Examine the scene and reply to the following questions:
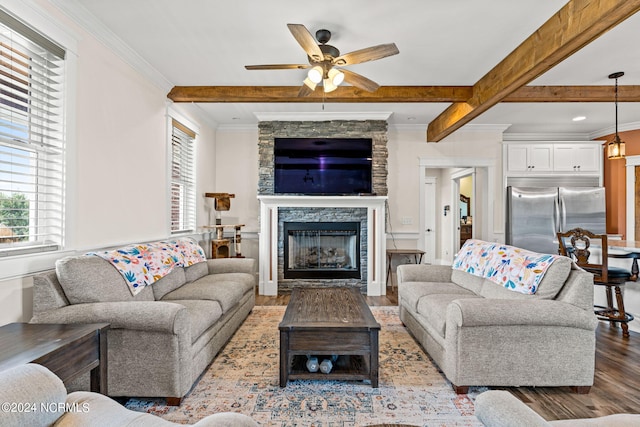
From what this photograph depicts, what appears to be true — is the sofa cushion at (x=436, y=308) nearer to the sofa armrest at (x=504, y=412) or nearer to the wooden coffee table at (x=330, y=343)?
the wooden coffee table at (x=330, y=343)

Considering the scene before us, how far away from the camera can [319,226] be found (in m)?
5.09

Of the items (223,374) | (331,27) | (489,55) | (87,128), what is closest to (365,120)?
(489,55)

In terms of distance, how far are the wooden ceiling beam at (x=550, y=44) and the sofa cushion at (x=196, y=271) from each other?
3.49 meters

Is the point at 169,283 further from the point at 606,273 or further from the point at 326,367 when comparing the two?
the point at 606,273

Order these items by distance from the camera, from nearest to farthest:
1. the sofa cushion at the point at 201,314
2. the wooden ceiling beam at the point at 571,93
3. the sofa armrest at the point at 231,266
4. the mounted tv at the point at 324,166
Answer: the sofa cushion at the point at 201,314
the wooden ceiling beam at the point at 571,93
the sofa armrest at the point at 231,266
the mounted tv at the point at 324,166

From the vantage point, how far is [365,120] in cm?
510

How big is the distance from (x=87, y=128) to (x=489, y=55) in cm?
346

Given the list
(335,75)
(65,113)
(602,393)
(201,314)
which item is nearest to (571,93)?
(335,75)

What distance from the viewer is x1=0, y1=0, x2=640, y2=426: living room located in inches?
96.5

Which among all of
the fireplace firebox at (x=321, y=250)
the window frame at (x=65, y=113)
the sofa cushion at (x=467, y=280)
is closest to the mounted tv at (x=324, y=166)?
the fireplace firebox at (x=321, y=250)

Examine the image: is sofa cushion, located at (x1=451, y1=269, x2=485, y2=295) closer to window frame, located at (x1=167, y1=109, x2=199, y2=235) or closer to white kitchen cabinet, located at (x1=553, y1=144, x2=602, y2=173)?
window frame, located at (x1=167, y1=109, x2=199, y2=235)

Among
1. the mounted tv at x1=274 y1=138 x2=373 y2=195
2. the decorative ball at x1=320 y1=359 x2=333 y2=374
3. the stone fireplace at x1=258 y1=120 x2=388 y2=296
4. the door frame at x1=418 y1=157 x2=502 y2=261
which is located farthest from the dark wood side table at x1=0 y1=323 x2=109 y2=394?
the door frame at x1=418 y1=157 x2=502 y2=261

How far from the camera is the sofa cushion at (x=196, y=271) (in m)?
→ 3.54

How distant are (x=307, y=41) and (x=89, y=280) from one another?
215 centimetres
